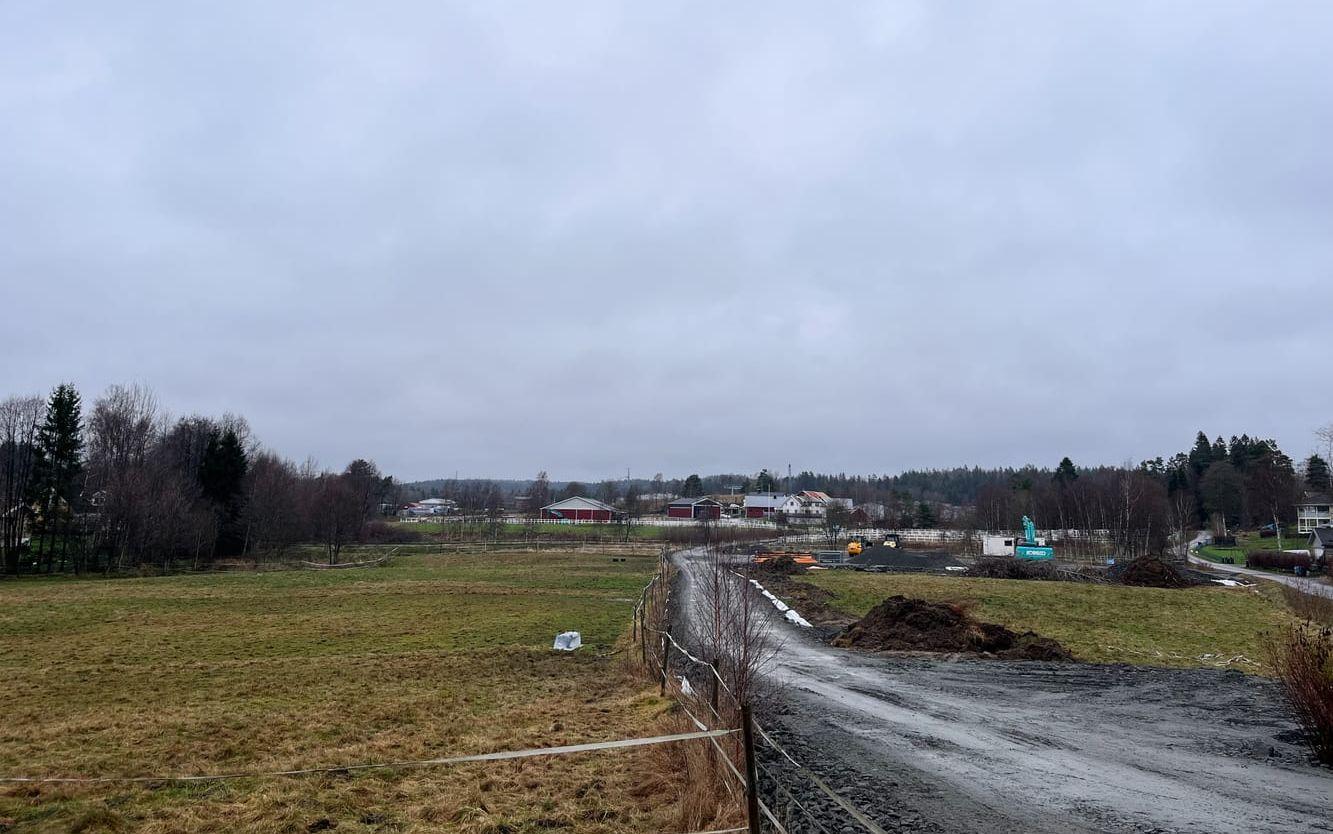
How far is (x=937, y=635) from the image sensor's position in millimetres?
21062

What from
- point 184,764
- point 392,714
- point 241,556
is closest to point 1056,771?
point 392,714

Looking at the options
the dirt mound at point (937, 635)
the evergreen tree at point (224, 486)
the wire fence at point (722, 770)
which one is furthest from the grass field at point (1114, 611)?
the evergreen tree at point (224, 486)

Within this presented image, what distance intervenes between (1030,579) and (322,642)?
39582mm

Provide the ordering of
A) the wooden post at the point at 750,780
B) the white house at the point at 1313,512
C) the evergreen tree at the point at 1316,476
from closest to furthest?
the wooden post at the point at 750,780 < the white house at the point at 1313,512 < the evergreen tree at the point at 1316,476

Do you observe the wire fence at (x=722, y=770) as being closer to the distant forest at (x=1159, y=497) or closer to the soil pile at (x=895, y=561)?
the soil pile at (x=895, y=561)

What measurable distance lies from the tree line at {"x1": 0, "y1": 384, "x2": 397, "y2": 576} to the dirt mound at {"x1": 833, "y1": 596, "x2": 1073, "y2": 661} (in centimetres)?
5088

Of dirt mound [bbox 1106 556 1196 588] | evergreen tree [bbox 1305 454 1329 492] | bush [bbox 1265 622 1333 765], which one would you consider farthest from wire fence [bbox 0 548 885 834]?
evergreen tree [bbox 1305 454 1329 492]

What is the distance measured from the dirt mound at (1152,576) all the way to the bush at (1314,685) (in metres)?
35.7

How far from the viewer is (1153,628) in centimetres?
2427

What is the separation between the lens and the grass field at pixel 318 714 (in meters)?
7.56

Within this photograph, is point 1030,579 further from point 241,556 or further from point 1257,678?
point 241,556

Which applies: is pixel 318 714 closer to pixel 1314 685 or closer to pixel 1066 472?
pixel 1314 685

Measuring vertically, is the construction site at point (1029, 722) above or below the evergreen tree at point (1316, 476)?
below

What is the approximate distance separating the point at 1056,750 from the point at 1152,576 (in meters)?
38.4
